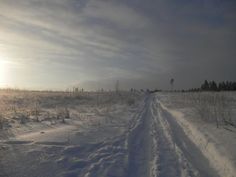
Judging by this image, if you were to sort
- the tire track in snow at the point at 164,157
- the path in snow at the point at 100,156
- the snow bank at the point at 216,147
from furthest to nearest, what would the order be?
the snow bank at the point at 216,147 → the tire track in snow at the point at 164,157 → the path in snow at the point at 100,156

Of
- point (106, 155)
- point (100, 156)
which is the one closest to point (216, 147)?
point (106, 155)

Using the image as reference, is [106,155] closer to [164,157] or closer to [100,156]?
[100,156]

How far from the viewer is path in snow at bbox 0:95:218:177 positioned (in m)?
5.64

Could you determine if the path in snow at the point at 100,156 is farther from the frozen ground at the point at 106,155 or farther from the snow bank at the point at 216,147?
the snow bank at the point at 216,147

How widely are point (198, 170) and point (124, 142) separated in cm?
297

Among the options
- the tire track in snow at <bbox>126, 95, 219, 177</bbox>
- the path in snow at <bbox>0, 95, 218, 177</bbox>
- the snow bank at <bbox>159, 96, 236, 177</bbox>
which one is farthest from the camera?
the snow bank at <bbox>159, 96, 236, 177</bbox>

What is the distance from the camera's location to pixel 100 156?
6.88 m

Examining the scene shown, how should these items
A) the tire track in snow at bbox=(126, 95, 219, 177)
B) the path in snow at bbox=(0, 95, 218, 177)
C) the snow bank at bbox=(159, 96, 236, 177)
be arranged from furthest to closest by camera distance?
the snow bank at bbox=(159, 96, 236, 177)
the tire track in snow at bbox=(126, 95, 219, 177)
the path in snow at bbox=(0, 95, 218, 177)

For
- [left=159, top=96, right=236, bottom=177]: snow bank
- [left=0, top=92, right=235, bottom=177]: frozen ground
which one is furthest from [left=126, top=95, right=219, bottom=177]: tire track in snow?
[left=159, top=96, right=236, bottom=177]: snow bank

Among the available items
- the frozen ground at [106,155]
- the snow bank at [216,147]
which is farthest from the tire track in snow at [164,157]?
the snow bank at [216,147]

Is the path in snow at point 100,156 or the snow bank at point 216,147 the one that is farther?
the snow bank at point 216,147

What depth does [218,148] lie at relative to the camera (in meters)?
7.59

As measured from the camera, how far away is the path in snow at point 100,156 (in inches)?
222

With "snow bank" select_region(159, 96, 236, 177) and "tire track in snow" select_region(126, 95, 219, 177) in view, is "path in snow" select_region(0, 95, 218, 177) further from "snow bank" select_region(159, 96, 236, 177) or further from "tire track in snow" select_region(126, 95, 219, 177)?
"snow bank" select_region(159, 96, 236, 177)
